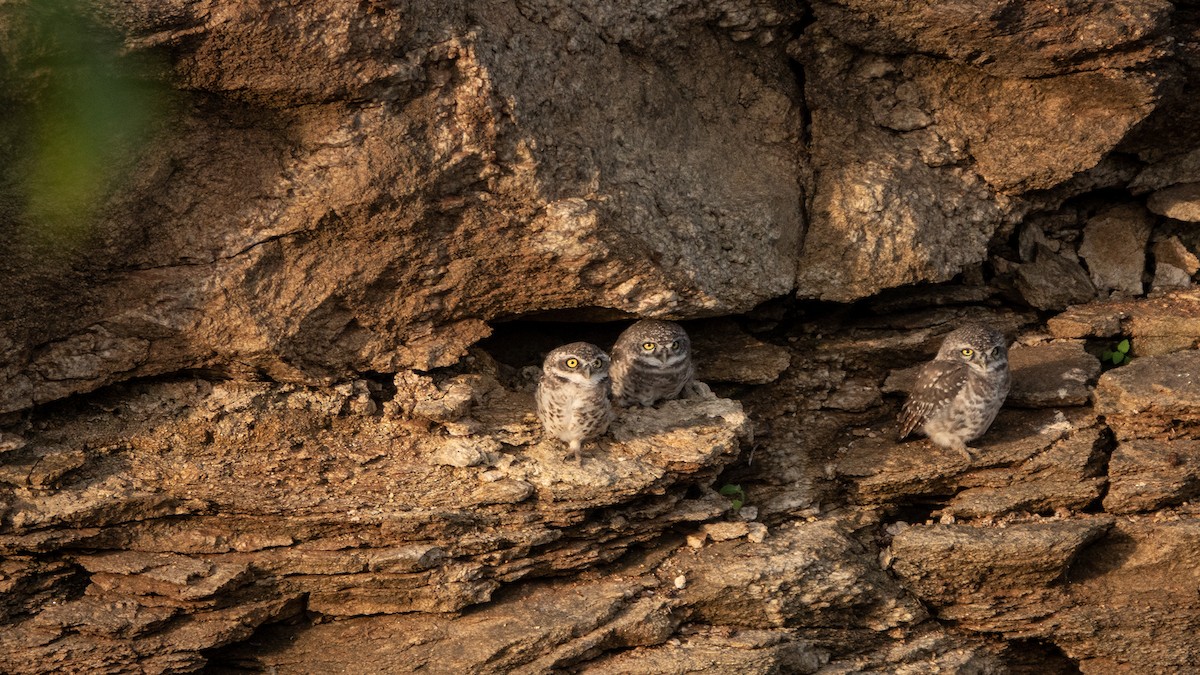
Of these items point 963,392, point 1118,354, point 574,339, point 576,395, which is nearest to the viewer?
point 576,395

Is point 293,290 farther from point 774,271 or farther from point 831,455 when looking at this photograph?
point 831,455

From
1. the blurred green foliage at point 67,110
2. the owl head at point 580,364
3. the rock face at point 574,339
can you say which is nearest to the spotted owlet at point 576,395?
the owl head at point 580,364

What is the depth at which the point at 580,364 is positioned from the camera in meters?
6.75

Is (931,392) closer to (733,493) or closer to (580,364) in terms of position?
(733,493)

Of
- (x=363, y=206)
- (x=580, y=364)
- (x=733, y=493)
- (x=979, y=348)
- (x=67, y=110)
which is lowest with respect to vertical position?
(x=733, y=493)

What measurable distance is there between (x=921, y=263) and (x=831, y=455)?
55.5 inches

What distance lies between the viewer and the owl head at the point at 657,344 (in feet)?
23.4

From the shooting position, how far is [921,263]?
26.0ft

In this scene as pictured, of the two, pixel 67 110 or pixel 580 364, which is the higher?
pixel 67 110

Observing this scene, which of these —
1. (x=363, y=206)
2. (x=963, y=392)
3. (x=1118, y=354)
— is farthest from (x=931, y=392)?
(x=363, y=206)

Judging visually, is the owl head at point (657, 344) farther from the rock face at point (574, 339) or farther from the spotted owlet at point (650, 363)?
the rock face at point (574, 339)

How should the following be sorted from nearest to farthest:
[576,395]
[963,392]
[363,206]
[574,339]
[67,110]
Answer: [67,110], [363,206], [576,395], [963,392], [574,339]

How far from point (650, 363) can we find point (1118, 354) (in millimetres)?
3323

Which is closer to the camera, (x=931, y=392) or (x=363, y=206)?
(x=363, y=206)
